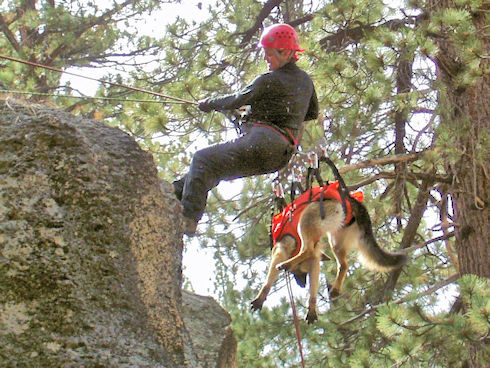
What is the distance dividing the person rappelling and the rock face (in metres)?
1.11

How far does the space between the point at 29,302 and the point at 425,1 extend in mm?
6319

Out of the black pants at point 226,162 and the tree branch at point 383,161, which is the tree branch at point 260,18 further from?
the black pants at point 226,162

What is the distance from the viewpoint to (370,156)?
30.6ft

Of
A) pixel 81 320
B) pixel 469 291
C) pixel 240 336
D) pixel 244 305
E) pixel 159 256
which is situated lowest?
pixel 81 320

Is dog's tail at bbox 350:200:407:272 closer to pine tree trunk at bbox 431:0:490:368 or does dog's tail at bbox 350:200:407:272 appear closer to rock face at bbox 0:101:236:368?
pine tree trunk at bbox 431:0:490:368

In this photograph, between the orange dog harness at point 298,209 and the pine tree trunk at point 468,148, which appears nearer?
the orange dog harness at point 298,209

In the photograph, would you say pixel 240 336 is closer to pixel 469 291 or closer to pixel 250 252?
pixel 250 252

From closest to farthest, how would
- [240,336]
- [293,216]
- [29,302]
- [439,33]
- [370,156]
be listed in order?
[29,302] → [293,216] → [439,33] → [240,336] → [370,156]

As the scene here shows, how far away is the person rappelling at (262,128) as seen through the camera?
198 inches

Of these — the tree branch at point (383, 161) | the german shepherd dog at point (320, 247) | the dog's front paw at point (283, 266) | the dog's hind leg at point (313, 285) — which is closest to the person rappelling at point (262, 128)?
the german shepherd dog at point (320, 247)

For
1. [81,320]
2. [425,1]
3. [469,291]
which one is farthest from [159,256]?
[425,1]

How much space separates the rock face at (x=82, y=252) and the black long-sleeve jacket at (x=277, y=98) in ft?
4.87

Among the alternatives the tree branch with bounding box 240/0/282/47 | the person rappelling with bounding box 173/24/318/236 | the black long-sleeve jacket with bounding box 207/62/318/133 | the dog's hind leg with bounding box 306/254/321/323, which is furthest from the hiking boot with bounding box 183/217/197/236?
the tree branch with bounding box 240/0/282/47

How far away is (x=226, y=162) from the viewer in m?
5.08
